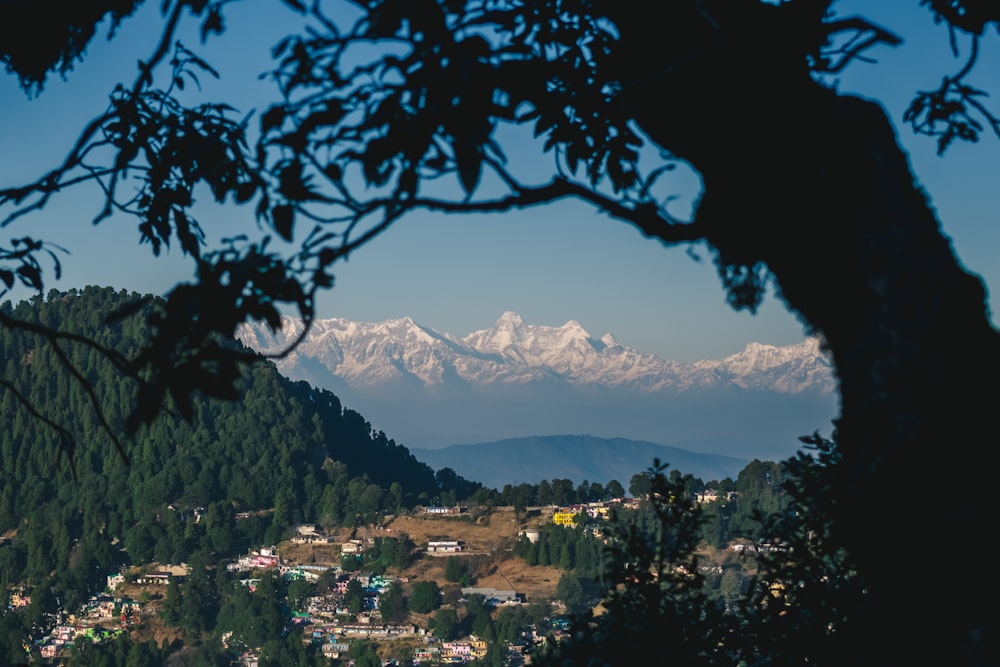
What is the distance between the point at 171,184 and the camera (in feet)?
18.6

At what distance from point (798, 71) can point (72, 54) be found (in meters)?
3.66

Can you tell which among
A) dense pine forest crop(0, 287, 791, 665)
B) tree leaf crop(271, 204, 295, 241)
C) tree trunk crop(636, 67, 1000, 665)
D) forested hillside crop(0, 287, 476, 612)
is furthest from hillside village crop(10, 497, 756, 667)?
tree trunk crop(636, 67, 1000, 665)

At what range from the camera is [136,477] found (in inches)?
5517

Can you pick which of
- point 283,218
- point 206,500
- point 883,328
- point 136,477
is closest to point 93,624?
point 206,500

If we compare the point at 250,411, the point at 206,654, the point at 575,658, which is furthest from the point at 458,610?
the point at 575,658

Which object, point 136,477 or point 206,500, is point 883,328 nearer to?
point 206,500

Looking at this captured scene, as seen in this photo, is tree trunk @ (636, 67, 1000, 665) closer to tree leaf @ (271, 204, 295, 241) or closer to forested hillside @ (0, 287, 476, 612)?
tree leaf @ (271, 204, 295, 241)

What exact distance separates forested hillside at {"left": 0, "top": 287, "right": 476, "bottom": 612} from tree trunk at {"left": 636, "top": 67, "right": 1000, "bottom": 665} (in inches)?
5040

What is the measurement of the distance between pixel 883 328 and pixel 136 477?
485ft

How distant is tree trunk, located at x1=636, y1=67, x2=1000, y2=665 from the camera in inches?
102

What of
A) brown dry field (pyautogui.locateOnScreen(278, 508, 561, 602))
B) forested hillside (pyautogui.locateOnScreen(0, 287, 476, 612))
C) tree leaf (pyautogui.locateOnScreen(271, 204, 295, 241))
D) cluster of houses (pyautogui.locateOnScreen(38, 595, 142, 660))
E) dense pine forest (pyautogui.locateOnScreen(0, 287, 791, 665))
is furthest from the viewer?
forested hillside (pyautogui.locateOnScreen(0, 287, 476, 612))

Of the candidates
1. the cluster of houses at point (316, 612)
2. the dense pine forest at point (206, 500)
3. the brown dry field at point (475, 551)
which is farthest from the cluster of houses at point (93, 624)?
the brown dry field at point (475, 551)

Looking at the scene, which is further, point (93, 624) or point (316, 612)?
point (316, 612)

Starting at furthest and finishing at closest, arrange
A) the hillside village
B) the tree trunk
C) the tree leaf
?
the hillside village, the tree leaf, the tree trunk
